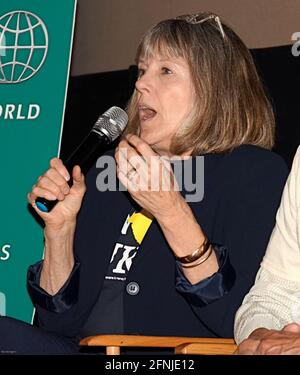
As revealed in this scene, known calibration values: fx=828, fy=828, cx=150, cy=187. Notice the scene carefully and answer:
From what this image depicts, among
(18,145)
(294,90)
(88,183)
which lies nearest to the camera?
(88,183)

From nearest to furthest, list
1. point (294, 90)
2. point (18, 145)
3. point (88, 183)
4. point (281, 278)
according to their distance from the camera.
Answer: point (281, 278), point (88, 183), point (294, 90), point (18, 145)

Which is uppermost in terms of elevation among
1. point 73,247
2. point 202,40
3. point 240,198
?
point 202,40

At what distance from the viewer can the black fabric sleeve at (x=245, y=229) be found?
2.06 meters

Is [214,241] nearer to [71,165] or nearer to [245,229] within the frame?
[245,229]

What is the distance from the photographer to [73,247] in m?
2.44

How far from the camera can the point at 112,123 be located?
2154 mm

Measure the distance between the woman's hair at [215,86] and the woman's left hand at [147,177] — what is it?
1.23ft

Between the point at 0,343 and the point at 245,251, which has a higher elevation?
the point at 245,251

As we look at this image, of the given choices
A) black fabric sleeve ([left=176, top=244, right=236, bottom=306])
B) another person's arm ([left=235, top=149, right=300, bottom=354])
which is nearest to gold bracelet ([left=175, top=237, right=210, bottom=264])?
black fabric sleeve ([left=176, top=244, right=236, bottom=306])

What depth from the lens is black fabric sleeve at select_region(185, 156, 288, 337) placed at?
6.77ft

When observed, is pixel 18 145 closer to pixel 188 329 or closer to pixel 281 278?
pixel 188 329

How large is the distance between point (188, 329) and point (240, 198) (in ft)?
1.23

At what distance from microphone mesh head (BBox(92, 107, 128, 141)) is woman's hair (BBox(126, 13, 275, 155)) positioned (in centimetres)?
24

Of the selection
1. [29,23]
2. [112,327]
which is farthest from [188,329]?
[29,23]
